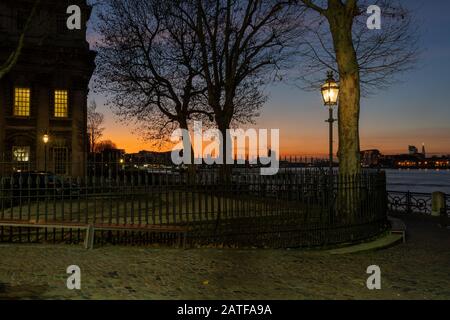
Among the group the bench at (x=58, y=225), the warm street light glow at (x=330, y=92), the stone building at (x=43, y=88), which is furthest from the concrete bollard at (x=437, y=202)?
the stone building at (x=43, y=88)

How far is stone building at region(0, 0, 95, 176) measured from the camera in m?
35.0

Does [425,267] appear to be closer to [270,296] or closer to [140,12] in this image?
[270,296]

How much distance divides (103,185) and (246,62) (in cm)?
1683

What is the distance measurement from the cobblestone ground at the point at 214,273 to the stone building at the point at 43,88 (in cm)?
2766

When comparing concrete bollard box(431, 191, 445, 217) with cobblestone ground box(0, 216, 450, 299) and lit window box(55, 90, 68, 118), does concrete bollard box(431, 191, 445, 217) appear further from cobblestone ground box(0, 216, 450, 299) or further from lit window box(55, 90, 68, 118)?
lit window box(55, 90, 68, 118)

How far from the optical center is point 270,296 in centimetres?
594

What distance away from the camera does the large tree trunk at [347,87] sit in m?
12.6

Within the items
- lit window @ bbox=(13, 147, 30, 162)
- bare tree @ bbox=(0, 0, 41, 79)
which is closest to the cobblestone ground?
bare tree @ bbox=(0, 0, 41, 79)

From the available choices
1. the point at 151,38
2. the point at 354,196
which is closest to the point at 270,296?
the point at 354,196

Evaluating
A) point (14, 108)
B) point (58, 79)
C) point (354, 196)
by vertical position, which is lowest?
point (354, 196)

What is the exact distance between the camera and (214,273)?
23.5ft

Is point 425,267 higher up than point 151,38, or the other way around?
point 151,38

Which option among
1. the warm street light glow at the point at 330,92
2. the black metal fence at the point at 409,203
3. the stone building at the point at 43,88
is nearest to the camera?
the warm street light glow at the point at 330,92

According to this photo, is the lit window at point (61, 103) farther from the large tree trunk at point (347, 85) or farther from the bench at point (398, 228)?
the bench at point (398, 228)
